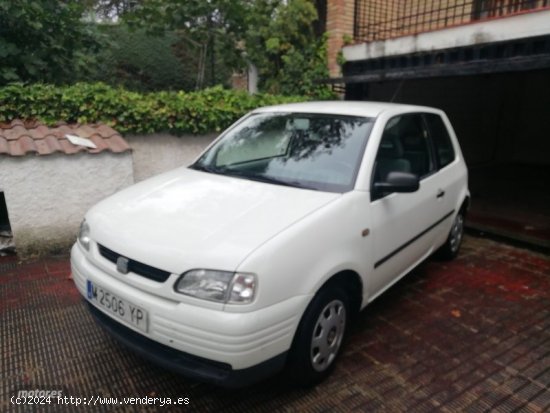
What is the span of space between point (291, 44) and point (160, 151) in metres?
4.10

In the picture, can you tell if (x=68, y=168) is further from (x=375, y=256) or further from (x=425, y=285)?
(x=425, y=285)

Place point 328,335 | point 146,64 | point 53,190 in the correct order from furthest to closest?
1. point 146,64
2. point 53,190
3. point 328,335

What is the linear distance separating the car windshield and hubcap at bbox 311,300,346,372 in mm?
767

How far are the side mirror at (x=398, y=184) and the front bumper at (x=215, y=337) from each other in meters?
1.03

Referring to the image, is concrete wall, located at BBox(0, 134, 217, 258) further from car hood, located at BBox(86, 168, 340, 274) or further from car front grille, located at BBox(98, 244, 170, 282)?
car front grille, located at BBox(98, 244, 170, 282)

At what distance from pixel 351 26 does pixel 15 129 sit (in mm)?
6055

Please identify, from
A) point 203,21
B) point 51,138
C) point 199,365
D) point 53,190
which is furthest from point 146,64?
point 199,365

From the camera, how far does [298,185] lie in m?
2.80

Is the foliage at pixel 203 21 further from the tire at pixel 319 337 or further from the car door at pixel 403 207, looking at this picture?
the tire at pixel 319 337

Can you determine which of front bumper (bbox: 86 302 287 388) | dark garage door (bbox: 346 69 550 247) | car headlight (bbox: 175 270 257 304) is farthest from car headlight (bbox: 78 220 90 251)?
dark garage door (bbox: 346 69 550 247)

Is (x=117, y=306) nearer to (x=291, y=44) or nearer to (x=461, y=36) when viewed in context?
(x=461, y=36)

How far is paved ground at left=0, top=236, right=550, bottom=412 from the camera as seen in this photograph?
2.49 meters

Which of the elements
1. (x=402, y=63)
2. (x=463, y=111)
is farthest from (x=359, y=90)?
(x=463, y=111)

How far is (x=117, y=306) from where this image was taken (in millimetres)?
2303
